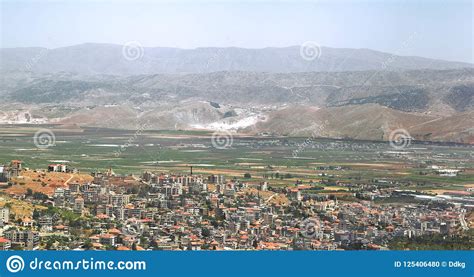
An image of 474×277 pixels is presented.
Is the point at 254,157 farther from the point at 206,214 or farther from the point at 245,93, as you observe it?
the point at 245,93

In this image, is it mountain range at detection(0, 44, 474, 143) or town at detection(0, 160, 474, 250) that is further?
mountain range at detection(0, 44, 474, 143)

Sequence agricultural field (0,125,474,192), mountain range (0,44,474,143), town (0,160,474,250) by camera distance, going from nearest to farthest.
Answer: town (0,160,474,250) → agricultural field (0,125,474,192) → mountain range (0,44,474,143)

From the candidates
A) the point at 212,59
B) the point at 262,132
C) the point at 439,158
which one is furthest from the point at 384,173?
the point at 212,59

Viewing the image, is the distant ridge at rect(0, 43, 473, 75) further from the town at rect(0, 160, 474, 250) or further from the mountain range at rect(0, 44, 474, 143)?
the town at rect(0, 160, 474, 250)

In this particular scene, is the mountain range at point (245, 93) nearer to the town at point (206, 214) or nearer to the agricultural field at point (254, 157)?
the agricultural field at point (254, 157)

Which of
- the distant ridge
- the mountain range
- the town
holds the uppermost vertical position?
the distant ridge

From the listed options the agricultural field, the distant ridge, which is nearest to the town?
the agricultural field

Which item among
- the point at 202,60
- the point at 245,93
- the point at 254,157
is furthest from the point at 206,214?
the point at 202,60

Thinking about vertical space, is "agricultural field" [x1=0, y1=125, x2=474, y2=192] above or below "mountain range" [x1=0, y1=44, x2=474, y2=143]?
below

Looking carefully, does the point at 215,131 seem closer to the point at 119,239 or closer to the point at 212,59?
the point at 119,239

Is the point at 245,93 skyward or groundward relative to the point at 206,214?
skyward
